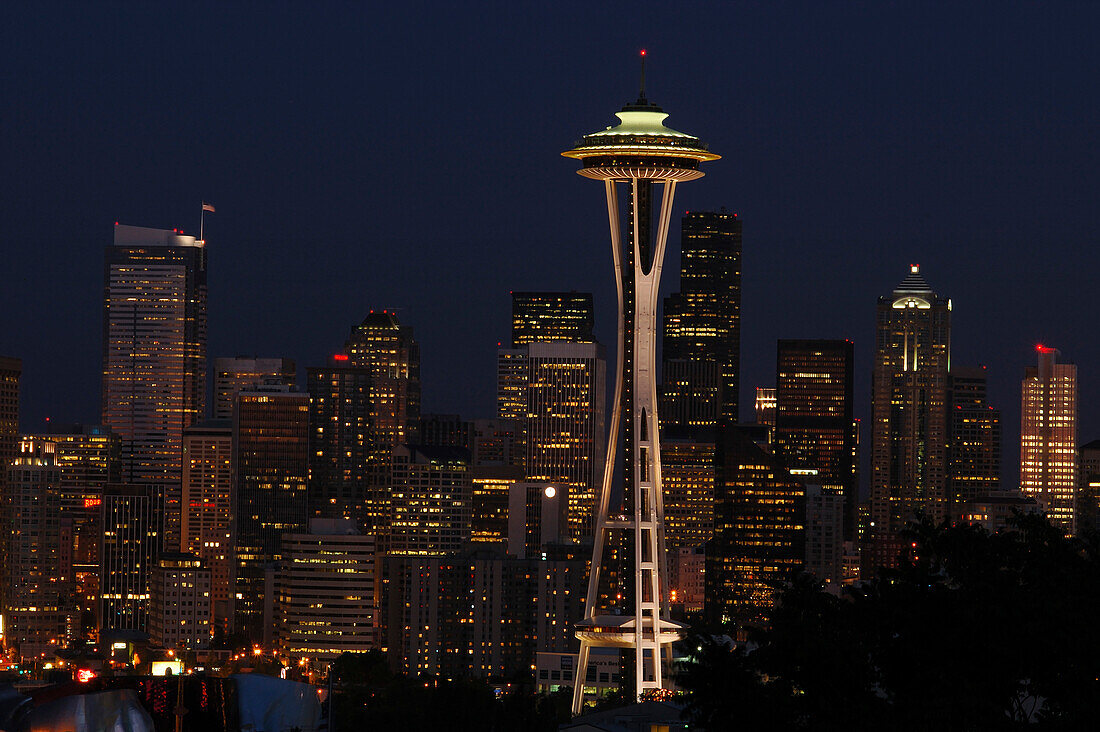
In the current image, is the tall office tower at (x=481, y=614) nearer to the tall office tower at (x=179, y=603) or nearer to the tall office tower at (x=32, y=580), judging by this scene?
A: the tall office tower at (x=179, y=603)

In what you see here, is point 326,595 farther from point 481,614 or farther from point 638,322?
point 638,322


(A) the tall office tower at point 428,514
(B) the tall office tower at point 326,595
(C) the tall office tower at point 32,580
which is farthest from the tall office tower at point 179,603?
(A) the tall office tower at point 428,514

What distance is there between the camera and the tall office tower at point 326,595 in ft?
525

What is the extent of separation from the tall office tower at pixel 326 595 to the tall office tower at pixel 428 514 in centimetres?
1944

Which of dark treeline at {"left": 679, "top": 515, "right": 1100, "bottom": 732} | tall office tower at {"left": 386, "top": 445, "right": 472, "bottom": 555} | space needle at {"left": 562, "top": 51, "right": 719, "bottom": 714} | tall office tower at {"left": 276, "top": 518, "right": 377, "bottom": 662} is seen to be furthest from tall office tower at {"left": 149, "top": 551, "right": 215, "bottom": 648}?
dark treeline at {"left": 679, "top": 515, "right": 1100, "bottom": 732}

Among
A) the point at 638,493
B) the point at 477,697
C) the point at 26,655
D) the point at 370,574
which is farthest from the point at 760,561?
the point at 477,697

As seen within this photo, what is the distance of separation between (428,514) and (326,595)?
32.3 m

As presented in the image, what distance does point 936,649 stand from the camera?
27.4m

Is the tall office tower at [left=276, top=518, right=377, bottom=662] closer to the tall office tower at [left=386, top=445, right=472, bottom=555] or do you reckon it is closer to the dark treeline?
the tall office tower at [left=386, top=445, right=472, bottom=555]

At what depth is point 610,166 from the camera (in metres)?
93.3

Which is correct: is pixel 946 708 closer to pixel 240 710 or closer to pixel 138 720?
pixel 138 720

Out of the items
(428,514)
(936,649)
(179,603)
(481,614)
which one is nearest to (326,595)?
(481,614)

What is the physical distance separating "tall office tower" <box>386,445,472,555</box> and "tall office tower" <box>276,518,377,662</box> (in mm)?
19436

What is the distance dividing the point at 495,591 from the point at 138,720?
104835 millimetres
